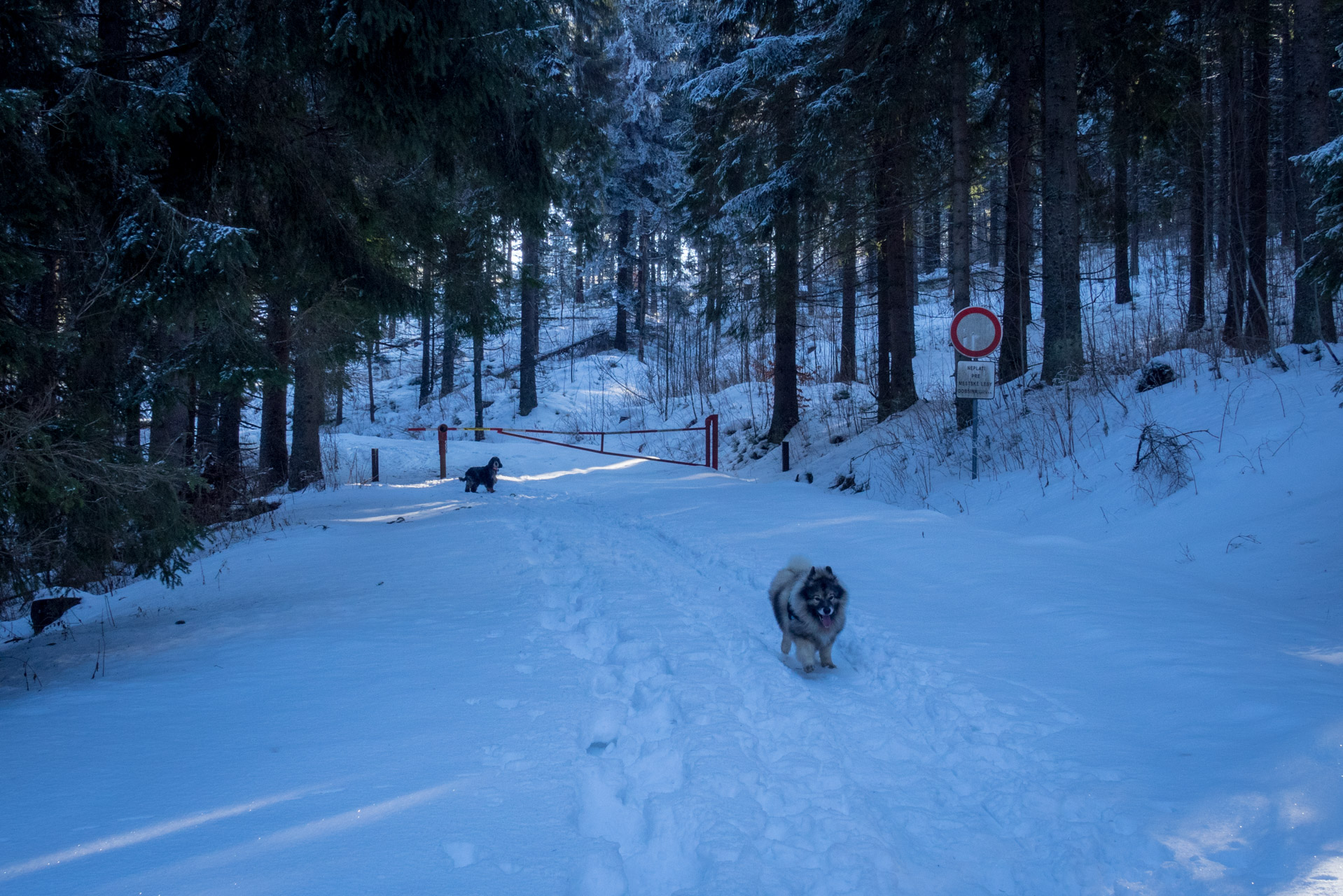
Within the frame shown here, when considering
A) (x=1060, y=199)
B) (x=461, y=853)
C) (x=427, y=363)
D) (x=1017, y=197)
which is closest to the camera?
(x=461, y=853)

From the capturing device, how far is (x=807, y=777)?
3.26m

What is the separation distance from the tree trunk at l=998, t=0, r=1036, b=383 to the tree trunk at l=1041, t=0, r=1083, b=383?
61cm

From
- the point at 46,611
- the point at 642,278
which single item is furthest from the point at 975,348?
the point at 642,278

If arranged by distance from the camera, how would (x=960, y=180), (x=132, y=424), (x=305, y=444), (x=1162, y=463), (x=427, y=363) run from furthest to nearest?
(x=427, y=363), (x=305, y=444), (x=960, y=180), (x=1162, y=463), (x=132, y=424)

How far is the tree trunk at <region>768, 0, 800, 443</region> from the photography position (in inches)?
509

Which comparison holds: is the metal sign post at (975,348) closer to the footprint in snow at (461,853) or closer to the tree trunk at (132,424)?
the footprint in snow at (461,853)

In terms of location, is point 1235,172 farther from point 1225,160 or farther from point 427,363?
point 427,363

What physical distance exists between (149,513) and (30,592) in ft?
2.81

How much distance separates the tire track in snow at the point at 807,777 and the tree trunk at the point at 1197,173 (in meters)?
11.8

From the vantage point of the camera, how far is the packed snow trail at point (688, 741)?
102 inches

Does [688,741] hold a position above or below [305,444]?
below

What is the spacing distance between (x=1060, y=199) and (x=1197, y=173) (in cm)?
737

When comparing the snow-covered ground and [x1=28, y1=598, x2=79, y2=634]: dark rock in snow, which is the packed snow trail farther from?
[x1=28, y1=598, x2=79, y2=634]: dark rock in snow

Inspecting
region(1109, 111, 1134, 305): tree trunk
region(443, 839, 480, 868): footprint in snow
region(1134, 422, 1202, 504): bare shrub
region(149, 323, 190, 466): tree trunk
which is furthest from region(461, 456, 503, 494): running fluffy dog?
region(1109, 111, 1134, 305): tree trunk
